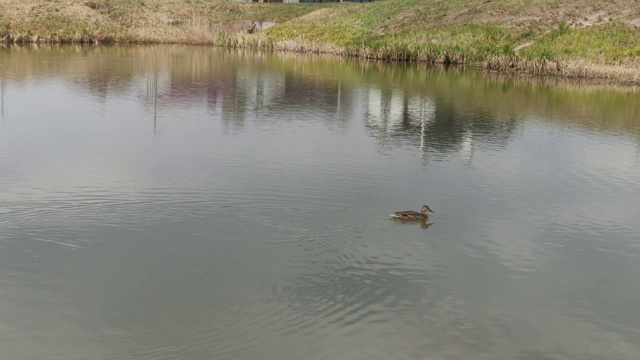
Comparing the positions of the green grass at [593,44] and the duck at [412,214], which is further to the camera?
the green grass at [593,44]

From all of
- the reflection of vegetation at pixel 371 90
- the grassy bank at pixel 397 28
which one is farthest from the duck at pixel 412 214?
the grassy bank at pixel 397 28

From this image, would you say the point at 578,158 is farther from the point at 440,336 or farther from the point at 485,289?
the point at 440,336

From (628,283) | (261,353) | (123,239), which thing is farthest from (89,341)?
(628,283)

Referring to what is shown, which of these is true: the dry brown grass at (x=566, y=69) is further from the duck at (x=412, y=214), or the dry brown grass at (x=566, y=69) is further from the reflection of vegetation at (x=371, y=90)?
the duck at (x=412, y=214)

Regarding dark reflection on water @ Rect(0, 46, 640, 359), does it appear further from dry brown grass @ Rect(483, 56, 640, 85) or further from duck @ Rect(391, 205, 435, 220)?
dry brown grass @ Rect(483, 56, 640, 85)

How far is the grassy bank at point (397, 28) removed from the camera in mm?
41375

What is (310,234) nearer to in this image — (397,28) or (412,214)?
(412,214)

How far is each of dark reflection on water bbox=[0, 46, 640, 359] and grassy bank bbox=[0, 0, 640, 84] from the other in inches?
639

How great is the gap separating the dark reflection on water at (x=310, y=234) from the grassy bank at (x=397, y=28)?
53.2 ft

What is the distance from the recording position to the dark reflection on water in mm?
9938

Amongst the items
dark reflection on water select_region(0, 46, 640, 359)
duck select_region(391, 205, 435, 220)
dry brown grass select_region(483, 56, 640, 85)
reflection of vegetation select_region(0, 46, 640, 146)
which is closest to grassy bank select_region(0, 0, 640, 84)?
dry brown grass select_region(483, 56, 640, 85)

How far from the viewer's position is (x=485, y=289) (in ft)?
37.9

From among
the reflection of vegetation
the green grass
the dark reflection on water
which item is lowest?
the dark reflection on water

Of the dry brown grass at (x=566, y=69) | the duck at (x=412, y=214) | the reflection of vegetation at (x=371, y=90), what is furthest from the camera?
the dry brown grass at (x=566, y=69)
